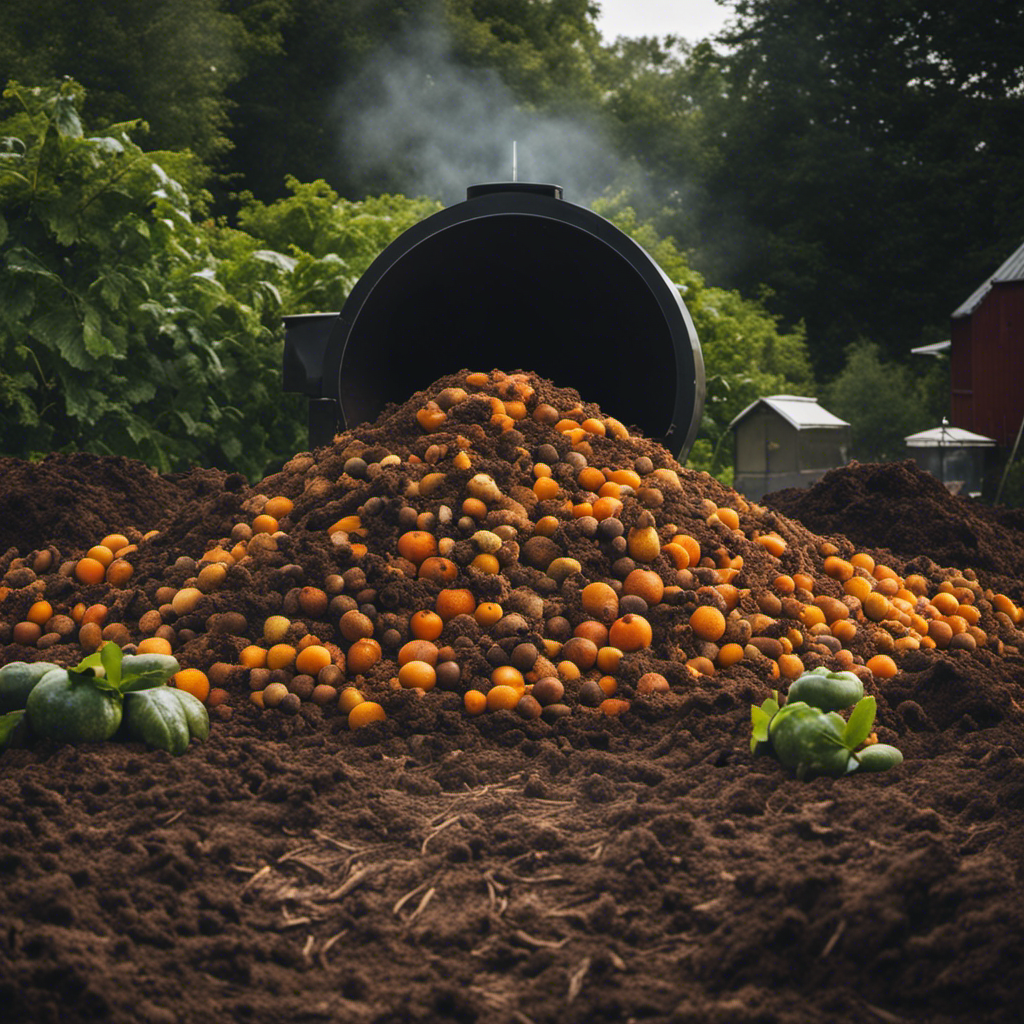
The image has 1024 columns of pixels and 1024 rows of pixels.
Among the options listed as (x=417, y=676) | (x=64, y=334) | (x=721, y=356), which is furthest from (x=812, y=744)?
(x=721, y=356)

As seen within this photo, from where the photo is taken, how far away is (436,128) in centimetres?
2386

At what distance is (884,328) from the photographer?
28062 millimetres

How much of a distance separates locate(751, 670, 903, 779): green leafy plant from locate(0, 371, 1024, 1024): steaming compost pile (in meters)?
0.05

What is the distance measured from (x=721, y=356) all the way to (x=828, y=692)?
10.7 meters

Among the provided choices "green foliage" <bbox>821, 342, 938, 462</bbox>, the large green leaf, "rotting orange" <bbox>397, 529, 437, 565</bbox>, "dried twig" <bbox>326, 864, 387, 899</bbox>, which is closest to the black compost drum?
the large green leaf

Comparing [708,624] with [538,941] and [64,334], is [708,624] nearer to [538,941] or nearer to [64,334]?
[538,941]

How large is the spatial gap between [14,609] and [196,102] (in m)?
19.7

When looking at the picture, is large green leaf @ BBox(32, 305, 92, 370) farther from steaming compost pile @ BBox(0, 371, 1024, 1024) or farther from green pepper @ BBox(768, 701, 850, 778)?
green pepper @ BBox(768, 701, 850, 778)

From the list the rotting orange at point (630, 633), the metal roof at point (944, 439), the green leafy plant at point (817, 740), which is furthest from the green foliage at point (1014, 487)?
the green leafy plant at point (817, 740)

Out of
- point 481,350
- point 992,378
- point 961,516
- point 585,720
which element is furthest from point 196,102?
point 585,720

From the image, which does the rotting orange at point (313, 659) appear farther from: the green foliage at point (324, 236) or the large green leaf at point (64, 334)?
the green foliage at point (324, 236)

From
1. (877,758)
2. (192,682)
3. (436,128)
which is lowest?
(877,758)

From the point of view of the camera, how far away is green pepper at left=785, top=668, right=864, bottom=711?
2.40m

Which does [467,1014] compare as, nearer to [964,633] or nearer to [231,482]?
[964,633]
